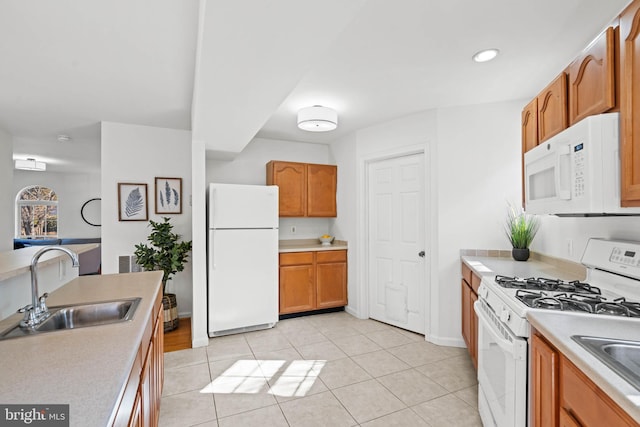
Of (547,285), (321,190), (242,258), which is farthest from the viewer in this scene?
(321,190)

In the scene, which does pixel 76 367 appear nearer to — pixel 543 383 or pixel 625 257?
pixel 543 383

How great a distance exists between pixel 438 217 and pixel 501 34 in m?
1.65

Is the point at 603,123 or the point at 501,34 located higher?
the point at 501,34

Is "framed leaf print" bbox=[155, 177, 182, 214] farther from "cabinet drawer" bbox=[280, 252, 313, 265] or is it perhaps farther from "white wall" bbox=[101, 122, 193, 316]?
"cabinet drawer" bbox=[280, 252, 313, 265]

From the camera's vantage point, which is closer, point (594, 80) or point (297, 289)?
point (594, 80)

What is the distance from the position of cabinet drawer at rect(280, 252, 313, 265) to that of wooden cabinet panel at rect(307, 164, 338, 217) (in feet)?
1.94

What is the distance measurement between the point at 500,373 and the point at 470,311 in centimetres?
106

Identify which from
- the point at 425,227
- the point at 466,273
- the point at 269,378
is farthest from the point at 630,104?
the point at 269,378

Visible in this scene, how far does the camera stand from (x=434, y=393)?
226 centimetres

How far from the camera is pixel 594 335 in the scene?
3.52 ft

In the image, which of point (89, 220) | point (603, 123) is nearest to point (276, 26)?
point (603, 123)

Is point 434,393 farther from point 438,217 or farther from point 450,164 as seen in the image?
point 450,164

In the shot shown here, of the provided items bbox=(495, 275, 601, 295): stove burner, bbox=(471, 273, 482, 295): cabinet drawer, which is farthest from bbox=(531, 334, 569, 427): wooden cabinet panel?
bbox=(471, 273, 482, 295): cabinet drawer

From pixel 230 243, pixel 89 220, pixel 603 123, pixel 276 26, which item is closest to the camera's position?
pixel 276 26
